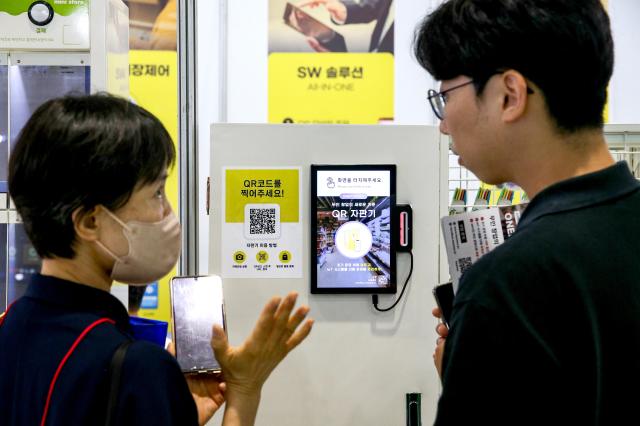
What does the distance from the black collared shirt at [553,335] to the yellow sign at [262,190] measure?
1.82 m

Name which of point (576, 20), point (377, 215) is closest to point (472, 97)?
point (576, 20)

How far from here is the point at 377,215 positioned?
8.89ft

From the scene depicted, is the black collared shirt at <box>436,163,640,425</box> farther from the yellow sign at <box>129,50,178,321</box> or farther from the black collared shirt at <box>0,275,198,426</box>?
the yellow sign at <box>129,50,178,321</box>

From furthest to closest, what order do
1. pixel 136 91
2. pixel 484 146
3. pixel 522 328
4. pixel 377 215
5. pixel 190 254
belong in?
pixel 136 91, pixel 190 254, pixel 377 215, pixel 484 146, pixel 522 328

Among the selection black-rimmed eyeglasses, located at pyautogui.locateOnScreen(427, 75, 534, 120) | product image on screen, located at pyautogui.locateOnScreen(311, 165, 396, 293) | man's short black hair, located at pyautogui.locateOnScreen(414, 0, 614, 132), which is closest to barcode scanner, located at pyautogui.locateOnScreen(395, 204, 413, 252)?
product image on screen, located at pyautogui.locateOnScreen(311, 165, 396, 293)

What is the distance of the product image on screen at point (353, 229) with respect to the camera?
8.84 feet

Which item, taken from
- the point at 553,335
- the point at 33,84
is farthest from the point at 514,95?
the point at 33,84

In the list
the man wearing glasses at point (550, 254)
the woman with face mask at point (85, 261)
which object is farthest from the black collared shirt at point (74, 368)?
the man wearing glasses at point (550, 254)

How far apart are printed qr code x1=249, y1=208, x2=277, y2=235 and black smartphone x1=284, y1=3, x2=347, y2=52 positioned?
2.27 meters

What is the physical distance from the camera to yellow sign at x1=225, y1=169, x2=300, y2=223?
2.69 m

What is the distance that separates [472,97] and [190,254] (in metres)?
2.13

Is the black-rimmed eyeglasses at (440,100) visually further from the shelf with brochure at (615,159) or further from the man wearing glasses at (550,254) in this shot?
the shelf with brochure at (615,159)

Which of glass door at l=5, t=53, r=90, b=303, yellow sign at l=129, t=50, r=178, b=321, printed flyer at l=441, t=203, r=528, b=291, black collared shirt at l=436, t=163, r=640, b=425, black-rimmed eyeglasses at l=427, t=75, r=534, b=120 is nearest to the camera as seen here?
black collared shirt at l=436, t=163, r=640, b=425

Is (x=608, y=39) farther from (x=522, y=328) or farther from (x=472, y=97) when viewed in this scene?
(x=522, y=328)
